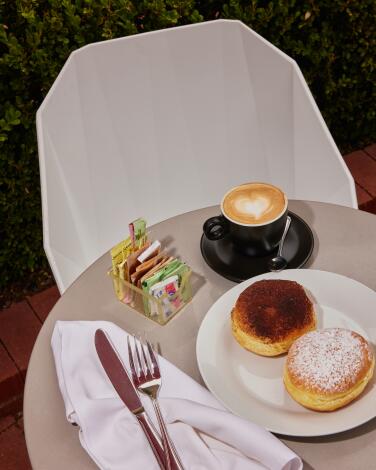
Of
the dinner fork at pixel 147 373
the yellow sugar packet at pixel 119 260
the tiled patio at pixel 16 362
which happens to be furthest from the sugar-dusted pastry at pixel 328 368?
the tiled patio at pixel 16 362

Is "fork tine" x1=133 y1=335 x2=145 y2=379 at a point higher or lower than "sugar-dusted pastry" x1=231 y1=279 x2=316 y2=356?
lower

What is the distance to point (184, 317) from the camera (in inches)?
43.6

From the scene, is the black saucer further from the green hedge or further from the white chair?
the green hedge

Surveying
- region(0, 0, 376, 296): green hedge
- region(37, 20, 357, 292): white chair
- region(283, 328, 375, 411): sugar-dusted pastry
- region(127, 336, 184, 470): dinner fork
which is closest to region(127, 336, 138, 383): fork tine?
region(127, 336, 184, 470): dinner fork

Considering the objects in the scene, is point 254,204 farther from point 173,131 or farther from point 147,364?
point 173,131

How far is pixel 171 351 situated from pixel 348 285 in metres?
0.31

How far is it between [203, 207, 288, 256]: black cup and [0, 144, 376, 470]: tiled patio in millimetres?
1055

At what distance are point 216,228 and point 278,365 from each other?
30cm

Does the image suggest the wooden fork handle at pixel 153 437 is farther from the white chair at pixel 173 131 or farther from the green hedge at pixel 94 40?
the green hedge at pixel 94 40

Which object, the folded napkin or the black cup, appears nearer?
the folded napkin

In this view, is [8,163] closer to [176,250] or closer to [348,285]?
[176,250]

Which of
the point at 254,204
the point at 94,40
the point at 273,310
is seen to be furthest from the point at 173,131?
the point at 273,310

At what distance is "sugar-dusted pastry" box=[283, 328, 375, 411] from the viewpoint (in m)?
0.89

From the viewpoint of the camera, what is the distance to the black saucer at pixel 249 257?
1158 millimetres
